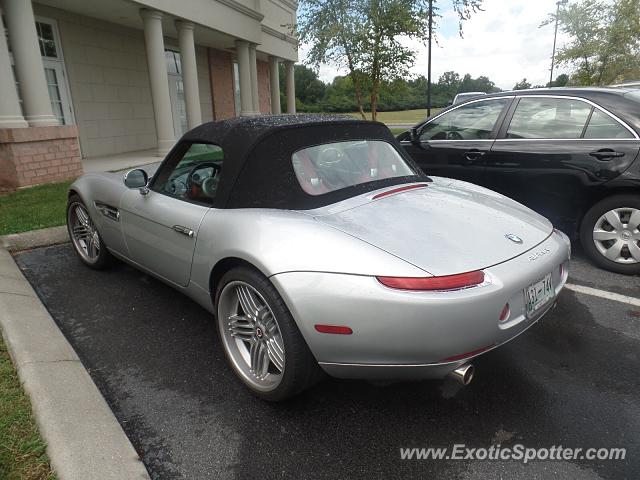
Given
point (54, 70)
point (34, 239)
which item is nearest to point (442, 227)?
point (34, 239)

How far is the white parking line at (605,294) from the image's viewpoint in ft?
11.3

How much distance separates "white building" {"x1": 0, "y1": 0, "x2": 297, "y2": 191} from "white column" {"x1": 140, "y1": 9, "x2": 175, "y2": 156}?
2 centimetres

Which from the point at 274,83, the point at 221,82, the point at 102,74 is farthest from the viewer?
the point at 274,83

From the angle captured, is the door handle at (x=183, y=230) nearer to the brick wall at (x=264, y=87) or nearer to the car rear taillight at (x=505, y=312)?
the car rear taillight at (x=505, y=312)

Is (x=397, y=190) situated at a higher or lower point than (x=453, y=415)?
higher

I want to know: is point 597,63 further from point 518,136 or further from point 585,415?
point 585,415

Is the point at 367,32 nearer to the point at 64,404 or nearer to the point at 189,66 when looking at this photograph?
the point at 189,66

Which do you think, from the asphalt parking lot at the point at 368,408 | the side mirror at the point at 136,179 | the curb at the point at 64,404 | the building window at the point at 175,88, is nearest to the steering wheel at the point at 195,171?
the side mirror at the point at 136,179

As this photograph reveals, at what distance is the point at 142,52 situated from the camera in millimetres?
14891

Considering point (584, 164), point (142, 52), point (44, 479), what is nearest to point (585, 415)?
point (44, 479)

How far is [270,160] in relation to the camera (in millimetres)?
2488

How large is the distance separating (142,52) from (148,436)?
15.5 metres

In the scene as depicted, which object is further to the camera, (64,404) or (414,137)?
(414,137)

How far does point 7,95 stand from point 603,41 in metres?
25.1
